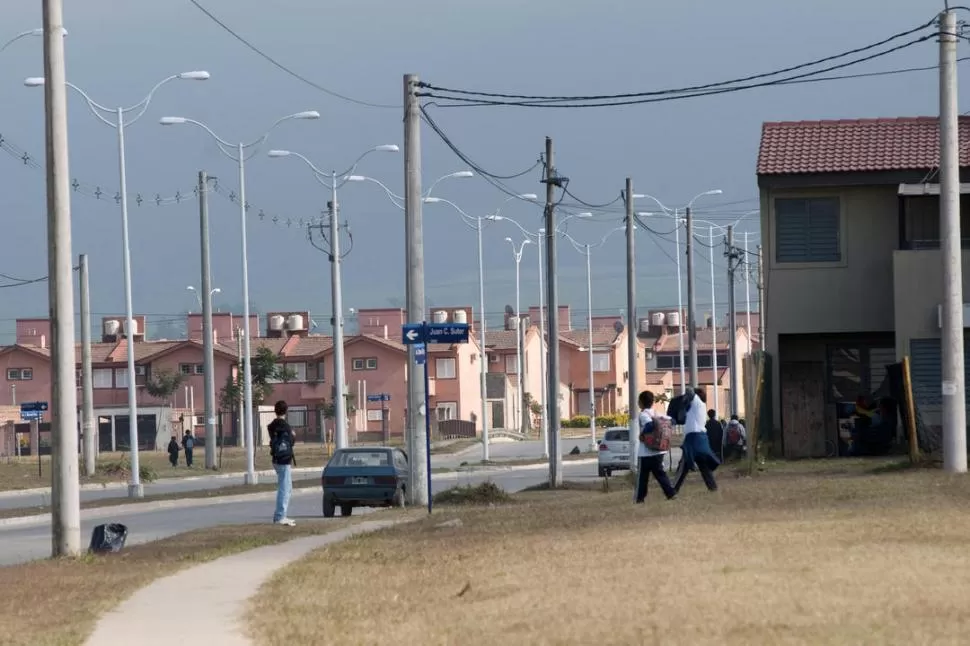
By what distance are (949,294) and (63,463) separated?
14.4 metres

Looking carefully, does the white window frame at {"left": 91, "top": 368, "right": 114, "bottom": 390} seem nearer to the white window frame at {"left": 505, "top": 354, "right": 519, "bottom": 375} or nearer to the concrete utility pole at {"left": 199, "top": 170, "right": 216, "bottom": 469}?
the white window frame at {"left": 505, "top": 354, "right": 519, "bottom": 375}

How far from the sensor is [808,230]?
130ft

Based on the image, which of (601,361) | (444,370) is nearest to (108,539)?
(444,370)

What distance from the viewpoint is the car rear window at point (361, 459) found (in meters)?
33.4

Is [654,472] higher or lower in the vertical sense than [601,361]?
lower

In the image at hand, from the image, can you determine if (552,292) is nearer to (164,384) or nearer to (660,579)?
(660,579)

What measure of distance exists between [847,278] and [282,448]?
17852mm

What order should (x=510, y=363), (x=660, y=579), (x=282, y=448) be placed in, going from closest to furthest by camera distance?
1. (x=660, y=579)
2. (x=282, y=448)
3. (x=510, y=363)

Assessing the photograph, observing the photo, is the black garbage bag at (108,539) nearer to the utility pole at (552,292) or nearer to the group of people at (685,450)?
the group of people at (685,450)

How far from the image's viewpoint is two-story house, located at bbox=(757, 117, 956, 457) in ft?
126

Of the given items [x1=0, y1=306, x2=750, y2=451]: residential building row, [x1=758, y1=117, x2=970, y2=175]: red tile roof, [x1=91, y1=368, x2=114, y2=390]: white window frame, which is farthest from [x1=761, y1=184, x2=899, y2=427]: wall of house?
[x1=91, y1=368, x2=114, y2=390]: white window frame

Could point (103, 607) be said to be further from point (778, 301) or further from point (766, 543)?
→ point (778, 301)

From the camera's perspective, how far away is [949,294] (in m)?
27.4

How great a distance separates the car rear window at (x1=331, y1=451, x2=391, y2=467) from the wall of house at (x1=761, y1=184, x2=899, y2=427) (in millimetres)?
10469
